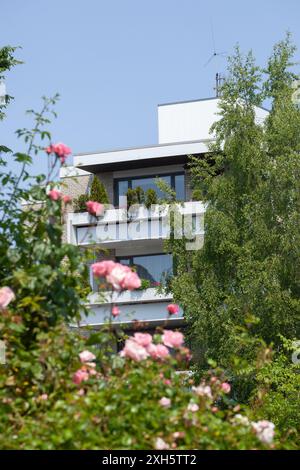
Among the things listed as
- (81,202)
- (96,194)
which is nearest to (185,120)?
(96,194)

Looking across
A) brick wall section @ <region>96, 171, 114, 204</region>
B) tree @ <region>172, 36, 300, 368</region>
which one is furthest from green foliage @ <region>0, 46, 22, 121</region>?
brick wall section @ <region>96, 171, 114, 204</region>

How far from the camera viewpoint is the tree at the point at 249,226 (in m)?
25.8

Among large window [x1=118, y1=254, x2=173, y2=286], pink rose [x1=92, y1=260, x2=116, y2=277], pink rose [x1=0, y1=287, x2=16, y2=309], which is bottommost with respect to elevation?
large window [x1=118, y1=254, x2=173, y2=286]

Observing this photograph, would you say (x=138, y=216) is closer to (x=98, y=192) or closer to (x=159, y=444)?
(x=98, y=192)

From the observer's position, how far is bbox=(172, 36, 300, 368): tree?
25750 mm

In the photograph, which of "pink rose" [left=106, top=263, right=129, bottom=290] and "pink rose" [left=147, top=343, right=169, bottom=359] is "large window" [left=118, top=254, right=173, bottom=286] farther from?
"pink rose" [left=147, top=343, right=169, bottom=359]

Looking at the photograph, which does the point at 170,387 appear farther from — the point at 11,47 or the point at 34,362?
the point at 11,47

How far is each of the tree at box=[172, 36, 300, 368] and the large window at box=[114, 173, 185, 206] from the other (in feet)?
22.9

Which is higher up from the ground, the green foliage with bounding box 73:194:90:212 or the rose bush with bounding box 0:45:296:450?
the green foliage with bounding box 73:194:90:212

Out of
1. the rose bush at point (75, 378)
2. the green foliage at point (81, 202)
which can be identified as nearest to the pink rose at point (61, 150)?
the rose bush at point (75, 378)

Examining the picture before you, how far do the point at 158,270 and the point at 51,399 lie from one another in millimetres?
30332

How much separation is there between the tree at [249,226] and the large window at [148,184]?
6.98 metres

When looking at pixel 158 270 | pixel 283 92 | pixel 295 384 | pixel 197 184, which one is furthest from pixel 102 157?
pixel 295 384

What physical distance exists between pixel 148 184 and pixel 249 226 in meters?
10.5
